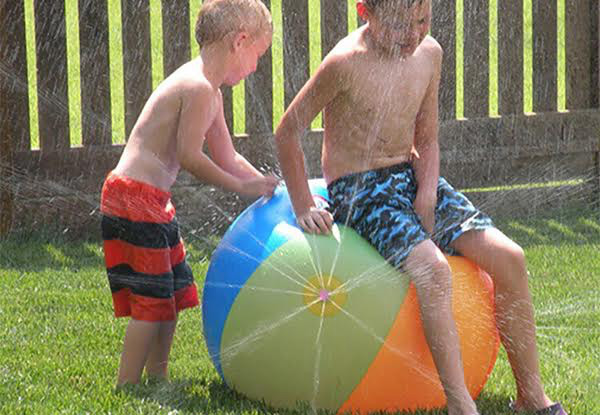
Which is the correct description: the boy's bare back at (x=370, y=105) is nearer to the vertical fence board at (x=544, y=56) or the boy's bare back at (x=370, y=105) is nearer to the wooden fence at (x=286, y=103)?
the wooden fence at (x=286, y=103)

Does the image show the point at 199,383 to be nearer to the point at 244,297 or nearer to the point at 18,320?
the point at 244,297

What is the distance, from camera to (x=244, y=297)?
3400 mm

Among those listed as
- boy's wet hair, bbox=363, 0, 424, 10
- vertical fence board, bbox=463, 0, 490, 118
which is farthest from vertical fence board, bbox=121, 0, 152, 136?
boy's wet hair, bbox=363, 0, 424, 10

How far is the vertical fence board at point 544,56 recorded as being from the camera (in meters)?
7.11

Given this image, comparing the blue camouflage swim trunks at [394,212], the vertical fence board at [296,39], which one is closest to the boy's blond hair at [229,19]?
the blue camouflage swim trunks at [394,212]

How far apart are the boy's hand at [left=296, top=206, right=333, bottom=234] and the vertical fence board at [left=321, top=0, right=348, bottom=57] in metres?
3.23

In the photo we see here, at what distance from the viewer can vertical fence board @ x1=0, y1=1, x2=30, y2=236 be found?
5.96 meters

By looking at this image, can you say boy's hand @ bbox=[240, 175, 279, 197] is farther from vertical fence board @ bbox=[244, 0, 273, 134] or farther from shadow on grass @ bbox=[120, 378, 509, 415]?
vertical fence board @ bbox=[244, 0, 273, 134]

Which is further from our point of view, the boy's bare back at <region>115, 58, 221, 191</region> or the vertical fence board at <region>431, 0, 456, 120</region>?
the vertical fence board at <region>431, 0, 456, 120</region>

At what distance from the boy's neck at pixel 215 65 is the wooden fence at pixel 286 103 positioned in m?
2.47

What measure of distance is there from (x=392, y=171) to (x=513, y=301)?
1.69 feet

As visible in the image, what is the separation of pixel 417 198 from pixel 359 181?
0.61ft

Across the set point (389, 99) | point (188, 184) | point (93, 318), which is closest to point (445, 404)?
point (389, 99)

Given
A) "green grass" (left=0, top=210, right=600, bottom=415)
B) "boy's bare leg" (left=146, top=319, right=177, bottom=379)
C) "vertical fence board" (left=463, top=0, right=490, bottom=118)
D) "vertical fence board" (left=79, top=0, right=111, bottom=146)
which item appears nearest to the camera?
"green grass" (left=0, top=210, right=600, bottom=415)
